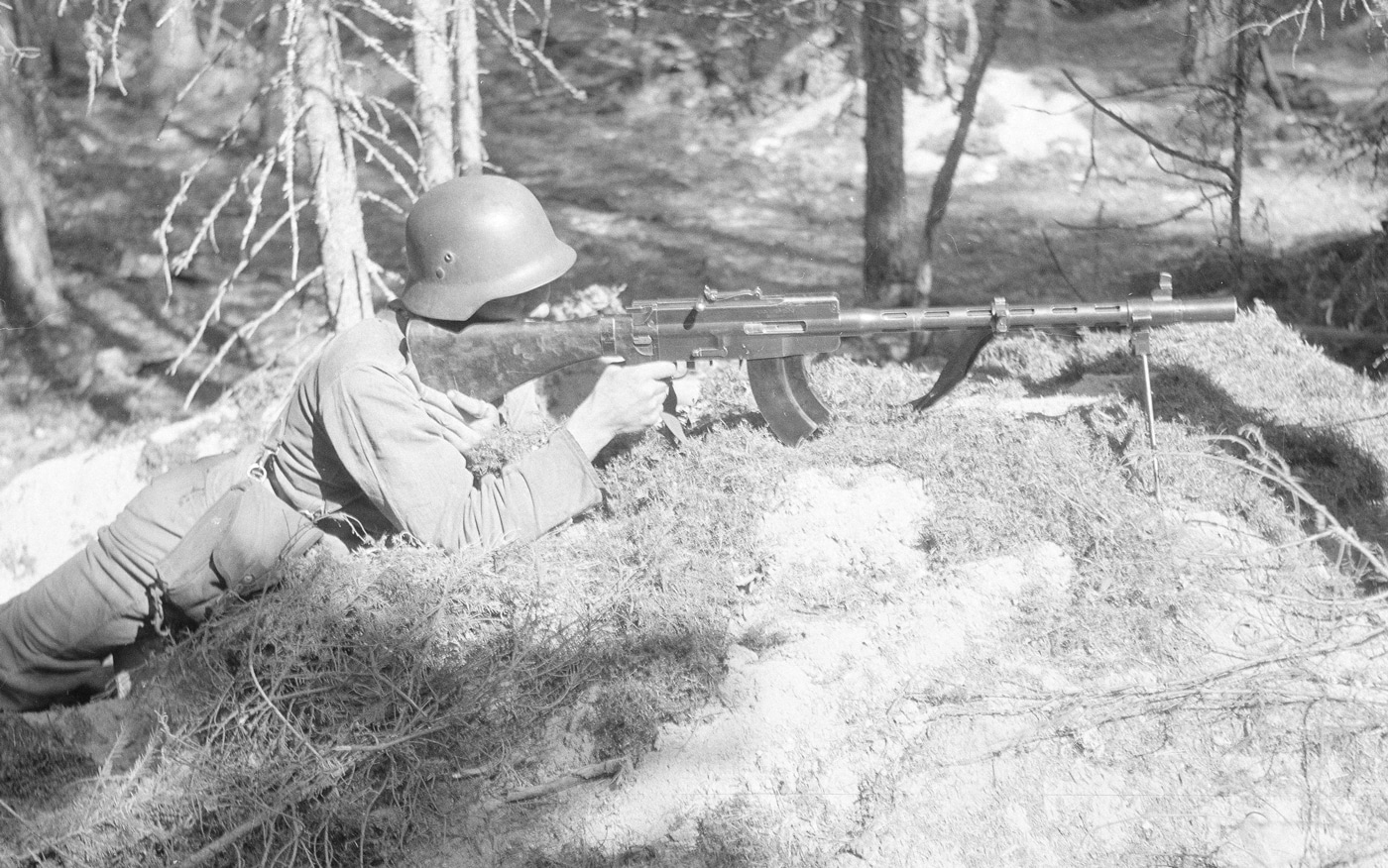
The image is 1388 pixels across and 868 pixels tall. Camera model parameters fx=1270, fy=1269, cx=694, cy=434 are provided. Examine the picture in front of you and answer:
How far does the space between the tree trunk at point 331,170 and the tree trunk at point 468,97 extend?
101cm

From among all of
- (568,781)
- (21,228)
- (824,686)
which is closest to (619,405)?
(824,686)

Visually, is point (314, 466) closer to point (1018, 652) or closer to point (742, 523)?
point (742, 523)

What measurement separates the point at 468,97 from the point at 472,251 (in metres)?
3.59

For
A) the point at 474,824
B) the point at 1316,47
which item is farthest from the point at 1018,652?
the point at 1316,47

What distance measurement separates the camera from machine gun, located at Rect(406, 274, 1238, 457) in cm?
488

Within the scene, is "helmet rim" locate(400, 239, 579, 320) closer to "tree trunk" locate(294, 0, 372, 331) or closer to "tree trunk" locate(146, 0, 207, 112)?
"tree trunk" locate(294, 0, 372, 331)

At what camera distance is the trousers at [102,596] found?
4828 millimetres

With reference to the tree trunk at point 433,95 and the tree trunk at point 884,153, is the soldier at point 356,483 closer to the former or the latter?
the tree trunk at point 433,95

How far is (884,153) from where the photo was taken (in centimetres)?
832

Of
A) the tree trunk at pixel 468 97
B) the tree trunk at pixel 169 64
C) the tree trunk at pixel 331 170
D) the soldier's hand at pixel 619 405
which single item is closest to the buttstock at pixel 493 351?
the soldier's hand at pixel 619 405

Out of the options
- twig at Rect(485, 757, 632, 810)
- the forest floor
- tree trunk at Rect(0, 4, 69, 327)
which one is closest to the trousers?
the forest floor

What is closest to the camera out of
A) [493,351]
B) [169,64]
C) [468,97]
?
[493,351]

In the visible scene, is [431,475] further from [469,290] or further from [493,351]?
[469,290]

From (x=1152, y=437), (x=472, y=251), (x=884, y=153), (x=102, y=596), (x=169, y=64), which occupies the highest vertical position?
(x=169, y=64)
